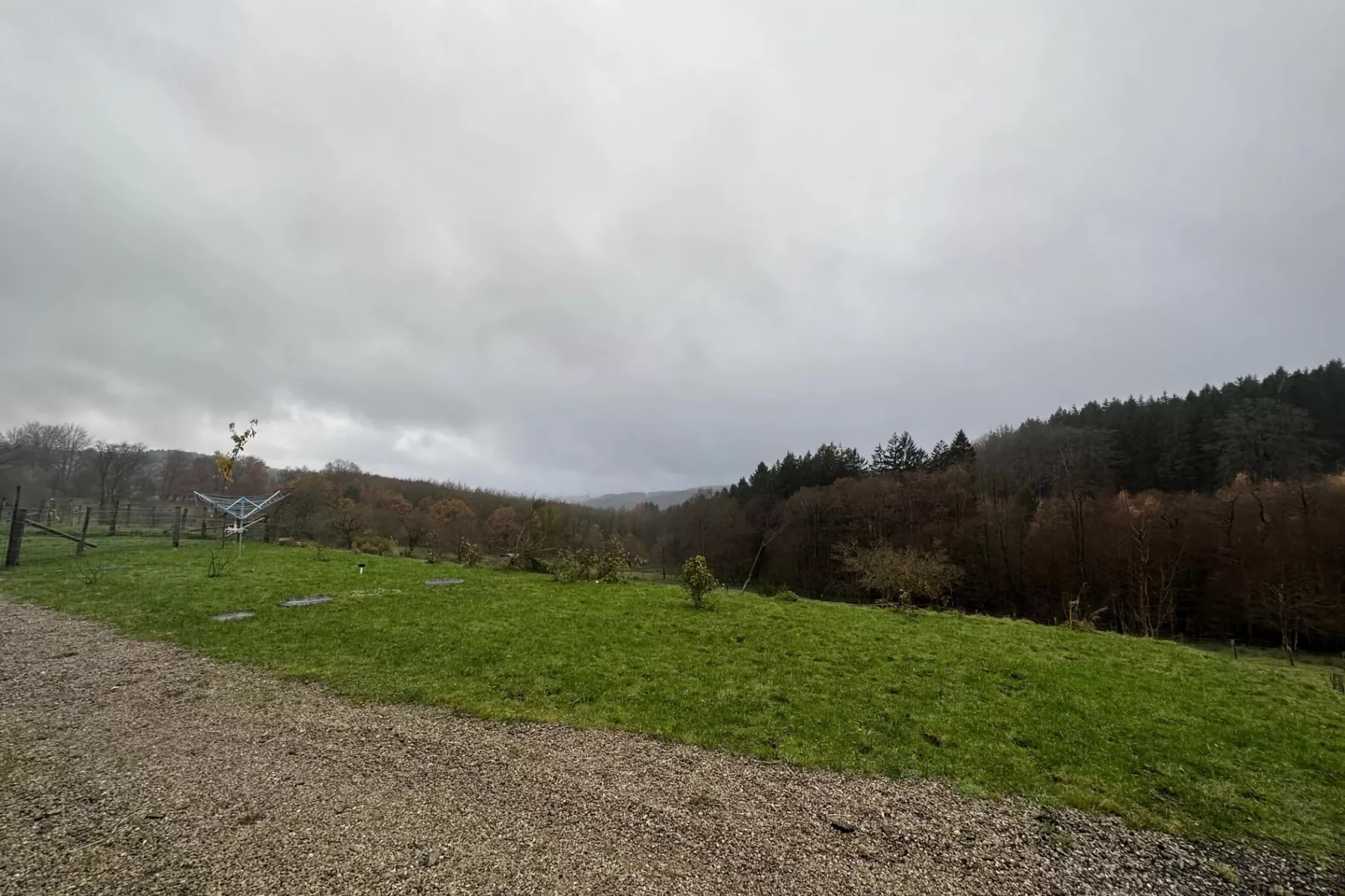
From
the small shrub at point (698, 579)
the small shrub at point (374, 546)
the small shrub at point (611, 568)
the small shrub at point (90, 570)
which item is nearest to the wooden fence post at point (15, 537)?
the small shrub at point (90, 570)

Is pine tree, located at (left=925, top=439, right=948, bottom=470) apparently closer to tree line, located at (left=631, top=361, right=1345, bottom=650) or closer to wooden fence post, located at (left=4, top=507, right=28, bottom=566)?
tree line, located at (left=631, top=361, right=1345, bottom=650)

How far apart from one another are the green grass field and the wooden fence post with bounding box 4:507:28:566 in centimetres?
347

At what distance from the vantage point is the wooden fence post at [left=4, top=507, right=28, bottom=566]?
1884cm

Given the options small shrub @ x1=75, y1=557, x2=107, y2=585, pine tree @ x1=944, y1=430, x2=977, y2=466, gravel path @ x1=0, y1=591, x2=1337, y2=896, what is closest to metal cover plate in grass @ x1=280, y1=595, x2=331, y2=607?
small shrub @ x1=75, y1=557, x2=107, y2=585

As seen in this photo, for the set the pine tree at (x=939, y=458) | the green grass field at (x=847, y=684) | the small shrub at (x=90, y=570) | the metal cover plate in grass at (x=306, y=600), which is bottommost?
the green grass field at (x=847, y=684)

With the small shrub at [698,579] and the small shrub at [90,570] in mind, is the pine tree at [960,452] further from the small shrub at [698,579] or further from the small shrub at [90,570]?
the small shrub at [90,570]

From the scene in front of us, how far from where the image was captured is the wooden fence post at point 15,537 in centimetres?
1884

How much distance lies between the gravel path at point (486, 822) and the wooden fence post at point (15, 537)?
18.8m

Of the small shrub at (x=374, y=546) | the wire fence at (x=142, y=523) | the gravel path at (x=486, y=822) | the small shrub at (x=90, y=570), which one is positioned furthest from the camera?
the small shrub at (x=374, y=546)

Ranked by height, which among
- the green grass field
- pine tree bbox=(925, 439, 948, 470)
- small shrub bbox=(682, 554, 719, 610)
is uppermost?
pine tree bbox=(925, 439, 948, 470)

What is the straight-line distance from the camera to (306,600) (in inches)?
587

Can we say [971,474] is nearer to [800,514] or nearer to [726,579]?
[800,514]

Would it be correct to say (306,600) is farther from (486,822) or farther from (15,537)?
(15,537)

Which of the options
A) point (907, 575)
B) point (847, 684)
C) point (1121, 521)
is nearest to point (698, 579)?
point (847, 684)
